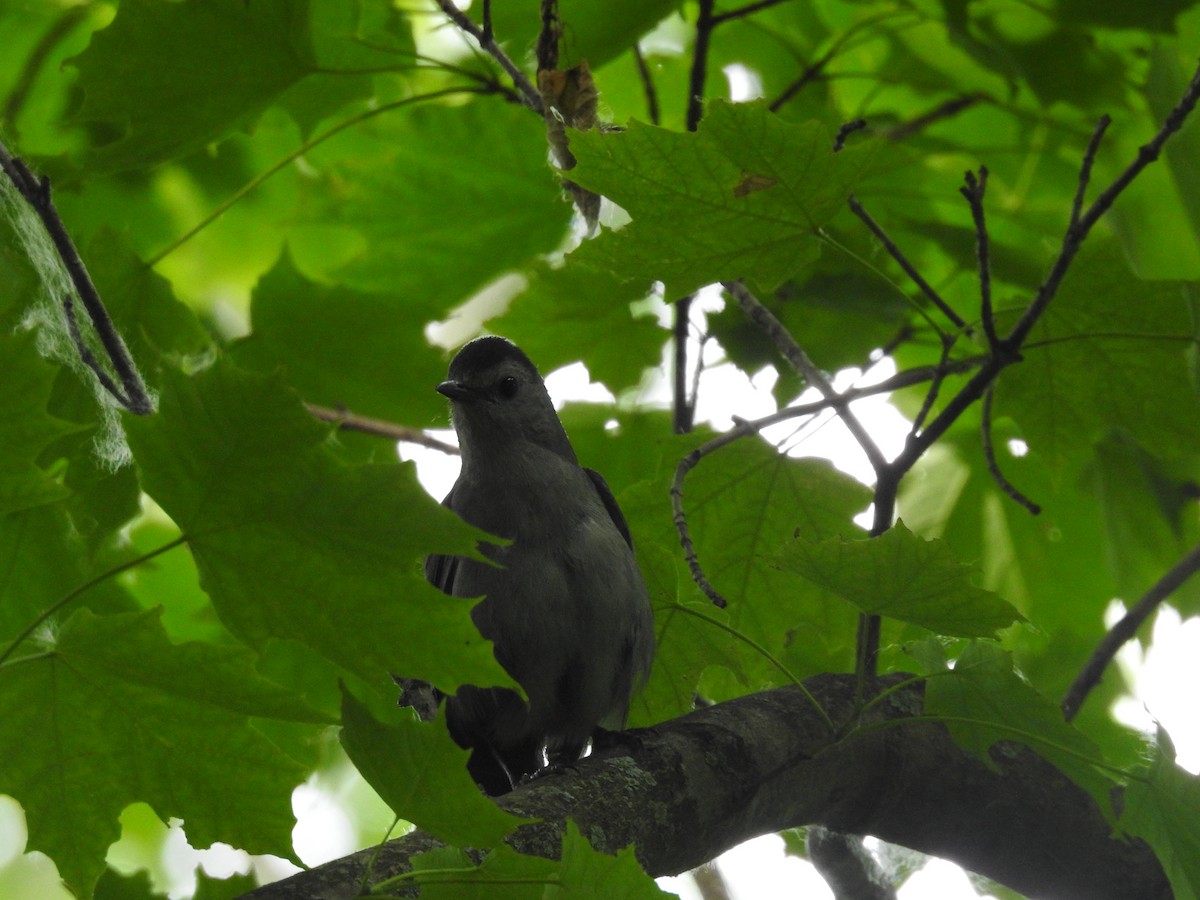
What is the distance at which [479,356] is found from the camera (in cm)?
339

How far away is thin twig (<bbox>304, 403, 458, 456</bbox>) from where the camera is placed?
332 centimetres

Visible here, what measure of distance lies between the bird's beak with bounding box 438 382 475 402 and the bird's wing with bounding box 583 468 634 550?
1.27 ft

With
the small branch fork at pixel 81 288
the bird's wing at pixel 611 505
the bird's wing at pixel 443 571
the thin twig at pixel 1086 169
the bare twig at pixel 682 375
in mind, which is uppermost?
the thin twig at pixel 1086 169

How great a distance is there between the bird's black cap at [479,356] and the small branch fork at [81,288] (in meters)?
1.21

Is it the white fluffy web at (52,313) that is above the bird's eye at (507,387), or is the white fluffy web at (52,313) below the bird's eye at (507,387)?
above

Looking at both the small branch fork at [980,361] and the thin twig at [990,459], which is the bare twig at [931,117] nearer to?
the thin twig at [990,459]

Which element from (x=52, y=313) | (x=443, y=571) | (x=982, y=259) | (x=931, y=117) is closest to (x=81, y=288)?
(x=52, y=313)

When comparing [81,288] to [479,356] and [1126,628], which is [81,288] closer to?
[479,356]

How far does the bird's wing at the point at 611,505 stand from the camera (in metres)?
3.02

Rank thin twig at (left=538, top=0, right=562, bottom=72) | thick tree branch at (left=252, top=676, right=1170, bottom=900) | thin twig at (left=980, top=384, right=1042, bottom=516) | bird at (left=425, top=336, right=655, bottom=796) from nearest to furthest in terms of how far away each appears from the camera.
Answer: thick tree branch at (left=252, top=676, right=1170, bottom=900)
thin twig at (left=980, top=384, right=1042, bottom=516)
thin twig at (left=538, top=0, right=562, bottom=72)
bird at (left=425, top=336, right=655, bottom=796)

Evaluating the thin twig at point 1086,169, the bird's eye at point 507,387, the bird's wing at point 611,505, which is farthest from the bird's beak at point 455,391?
the thin twig at point 1086,169

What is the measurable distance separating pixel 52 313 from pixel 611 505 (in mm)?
1409

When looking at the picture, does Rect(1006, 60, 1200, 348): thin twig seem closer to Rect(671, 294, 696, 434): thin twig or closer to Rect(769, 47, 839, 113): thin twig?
Rect(671, 294, 696, 434): thin twig

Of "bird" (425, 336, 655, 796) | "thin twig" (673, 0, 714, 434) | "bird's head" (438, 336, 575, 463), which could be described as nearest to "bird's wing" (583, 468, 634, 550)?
"bird" (425, 336, 655, 796)
